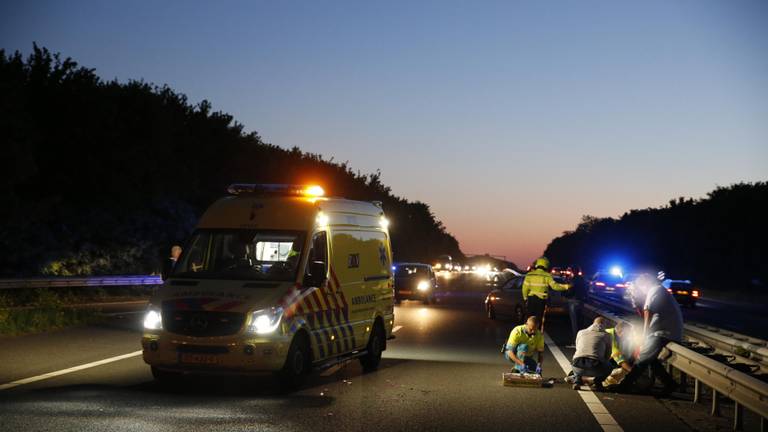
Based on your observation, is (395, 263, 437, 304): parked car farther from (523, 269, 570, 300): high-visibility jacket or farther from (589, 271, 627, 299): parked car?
(523, 269, 570, 300): high-visibility jacket

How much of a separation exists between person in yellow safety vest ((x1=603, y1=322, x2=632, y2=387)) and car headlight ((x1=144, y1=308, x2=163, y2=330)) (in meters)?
5.54

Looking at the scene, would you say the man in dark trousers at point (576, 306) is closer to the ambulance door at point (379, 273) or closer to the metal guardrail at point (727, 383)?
the ambulance door at point (379, 273)

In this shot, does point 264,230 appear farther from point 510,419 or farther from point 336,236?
point 510,419

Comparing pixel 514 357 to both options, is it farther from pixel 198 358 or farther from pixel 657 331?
pixel 198 358

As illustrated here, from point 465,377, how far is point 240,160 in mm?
68576

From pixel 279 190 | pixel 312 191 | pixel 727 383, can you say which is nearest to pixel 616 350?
pixel 727 383

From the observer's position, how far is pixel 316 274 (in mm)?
12125

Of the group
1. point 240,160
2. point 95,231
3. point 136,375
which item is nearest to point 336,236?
point 136,375

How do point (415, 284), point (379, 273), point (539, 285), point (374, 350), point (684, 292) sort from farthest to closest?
point (684, 292)
point (415, 284)
point (539, 285)
point (379, 273)
point (374, 350)

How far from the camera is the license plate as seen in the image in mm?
11445

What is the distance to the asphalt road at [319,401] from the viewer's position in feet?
31.3

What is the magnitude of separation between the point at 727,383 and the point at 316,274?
487 cm

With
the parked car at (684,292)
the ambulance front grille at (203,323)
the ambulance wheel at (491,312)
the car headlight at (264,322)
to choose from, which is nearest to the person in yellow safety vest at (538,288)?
the car headlight at (264,322)

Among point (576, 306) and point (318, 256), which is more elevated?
point (318, 256)
